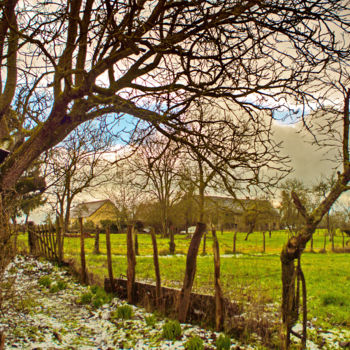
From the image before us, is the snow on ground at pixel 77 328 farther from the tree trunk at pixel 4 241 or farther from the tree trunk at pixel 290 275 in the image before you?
the tree trunk at pixel 290 275

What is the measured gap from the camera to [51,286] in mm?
7402

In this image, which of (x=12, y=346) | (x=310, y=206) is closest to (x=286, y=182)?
(x=310, y=206)

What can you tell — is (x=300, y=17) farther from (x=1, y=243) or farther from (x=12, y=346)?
(x=12, y=346)

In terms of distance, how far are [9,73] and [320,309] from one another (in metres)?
9.20

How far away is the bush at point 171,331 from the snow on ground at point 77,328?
90 millimetres

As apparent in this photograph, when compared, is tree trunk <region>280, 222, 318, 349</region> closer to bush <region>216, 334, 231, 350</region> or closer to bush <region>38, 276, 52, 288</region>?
bush <region>216, 334, 231, 350</region>

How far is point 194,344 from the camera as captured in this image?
4070 millimetres

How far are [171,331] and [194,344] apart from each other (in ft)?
1.80

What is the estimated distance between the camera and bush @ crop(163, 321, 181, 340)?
4453 mm

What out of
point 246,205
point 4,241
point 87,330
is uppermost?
point 246,205

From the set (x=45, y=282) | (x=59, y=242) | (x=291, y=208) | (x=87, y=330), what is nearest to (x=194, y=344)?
(x=87, y=330)

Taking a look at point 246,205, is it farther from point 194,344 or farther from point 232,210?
point 194,344

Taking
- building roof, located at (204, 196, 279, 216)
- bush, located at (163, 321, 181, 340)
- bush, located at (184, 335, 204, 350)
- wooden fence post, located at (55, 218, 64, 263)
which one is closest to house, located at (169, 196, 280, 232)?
building roof, located at (204, 196, 279, 216)

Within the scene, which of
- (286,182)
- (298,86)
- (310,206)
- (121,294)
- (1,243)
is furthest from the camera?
(310,206)
